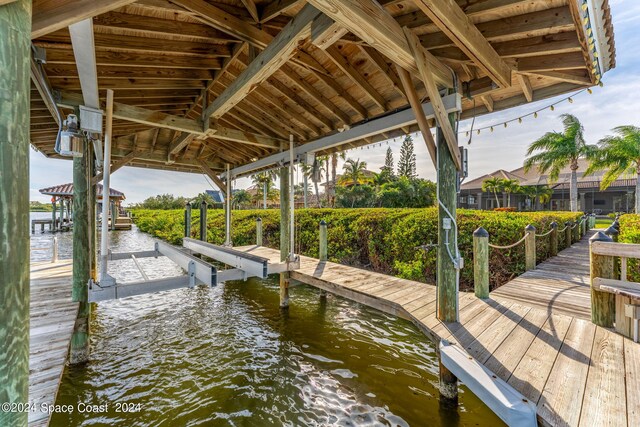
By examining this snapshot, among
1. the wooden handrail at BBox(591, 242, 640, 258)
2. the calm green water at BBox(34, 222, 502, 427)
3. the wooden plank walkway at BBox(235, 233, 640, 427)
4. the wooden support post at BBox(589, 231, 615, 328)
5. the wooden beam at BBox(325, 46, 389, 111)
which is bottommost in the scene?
the calm green water at BBox(34, 222, 502, 427)

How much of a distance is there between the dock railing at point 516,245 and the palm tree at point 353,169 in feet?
64.1

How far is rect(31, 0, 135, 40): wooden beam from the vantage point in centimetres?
147

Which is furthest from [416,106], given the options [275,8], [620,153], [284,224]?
[620,153]

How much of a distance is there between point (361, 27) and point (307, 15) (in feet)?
1.76

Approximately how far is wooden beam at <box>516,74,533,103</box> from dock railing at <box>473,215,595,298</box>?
1995mm

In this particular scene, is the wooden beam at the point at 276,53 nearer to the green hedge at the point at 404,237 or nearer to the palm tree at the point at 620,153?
the green hedge at the point at 404,237

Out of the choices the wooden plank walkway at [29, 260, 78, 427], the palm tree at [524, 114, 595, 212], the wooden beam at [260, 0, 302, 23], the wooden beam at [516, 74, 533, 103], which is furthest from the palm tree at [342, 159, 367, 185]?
the wooden beam at [260, 0, 302, 23]

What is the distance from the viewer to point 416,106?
316cm

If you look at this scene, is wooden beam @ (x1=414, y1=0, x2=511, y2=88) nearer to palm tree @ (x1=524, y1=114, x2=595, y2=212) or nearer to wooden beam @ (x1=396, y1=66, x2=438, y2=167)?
wooden beam @ (x1=396, y1=66, x2=438, y2=167)

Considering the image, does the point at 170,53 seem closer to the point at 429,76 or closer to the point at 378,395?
the point at 429,76

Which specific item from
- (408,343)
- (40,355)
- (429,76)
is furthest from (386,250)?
(40,355)

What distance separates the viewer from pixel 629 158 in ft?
47.6

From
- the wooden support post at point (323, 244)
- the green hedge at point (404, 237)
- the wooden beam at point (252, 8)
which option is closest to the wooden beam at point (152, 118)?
the wooden beam at point (252, 8)

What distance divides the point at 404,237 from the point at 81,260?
20.9 ft
